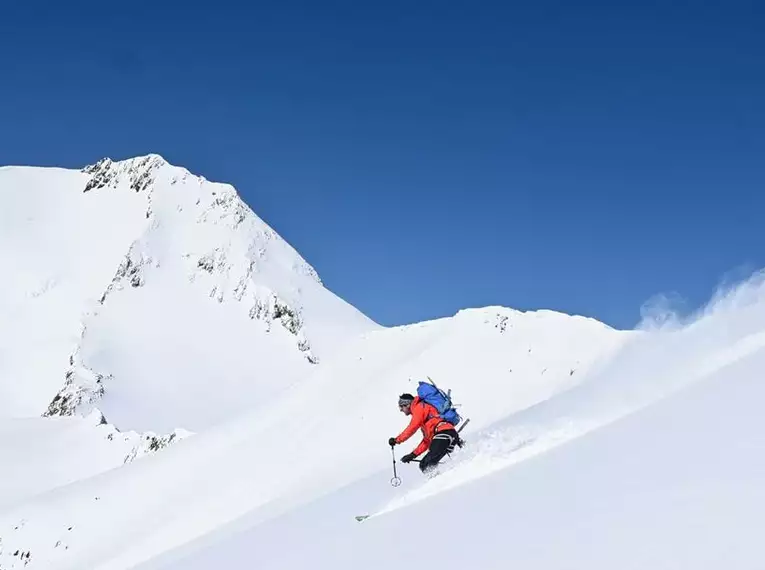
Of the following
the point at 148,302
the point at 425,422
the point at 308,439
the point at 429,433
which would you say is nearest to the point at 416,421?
the point at 425,422

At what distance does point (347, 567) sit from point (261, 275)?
103 meters

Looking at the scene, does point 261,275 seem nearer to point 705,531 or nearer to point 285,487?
point 285,487

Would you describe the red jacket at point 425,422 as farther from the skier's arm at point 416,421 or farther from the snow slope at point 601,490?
the snow slope at point 601,490

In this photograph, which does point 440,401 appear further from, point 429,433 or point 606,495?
point 606,495

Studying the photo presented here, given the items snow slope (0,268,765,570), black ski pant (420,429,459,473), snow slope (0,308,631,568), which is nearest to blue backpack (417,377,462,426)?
black ski pant (420,429,459,473)

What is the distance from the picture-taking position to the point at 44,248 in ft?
368

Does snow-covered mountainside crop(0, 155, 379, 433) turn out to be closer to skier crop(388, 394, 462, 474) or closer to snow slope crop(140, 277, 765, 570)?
skier crop(388, 394, 462, 474)

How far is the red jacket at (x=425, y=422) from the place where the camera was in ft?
38.4

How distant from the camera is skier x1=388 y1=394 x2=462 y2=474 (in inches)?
451

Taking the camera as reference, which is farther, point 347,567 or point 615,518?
point 347,567

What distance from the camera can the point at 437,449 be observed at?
452 inches

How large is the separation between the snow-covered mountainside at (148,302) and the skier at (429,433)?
56.5 metres

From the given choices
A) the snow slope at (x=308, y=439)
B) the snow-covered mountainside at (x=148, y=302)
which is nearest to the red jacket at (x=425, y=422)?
the snow slope at (x=308, y=439)

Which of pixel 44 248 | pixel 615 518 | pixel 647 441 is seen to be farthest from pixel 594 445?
pixel 44 248
